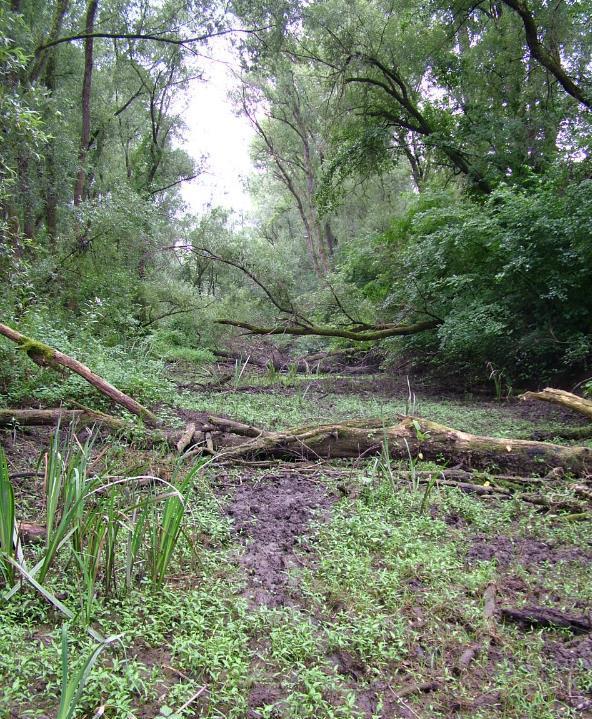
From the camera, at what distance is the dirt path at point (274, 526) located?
96.5 inches

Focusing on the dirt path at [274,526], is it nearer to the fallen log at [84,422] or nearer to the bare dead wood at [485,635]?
the bare dead wood at [485,635]

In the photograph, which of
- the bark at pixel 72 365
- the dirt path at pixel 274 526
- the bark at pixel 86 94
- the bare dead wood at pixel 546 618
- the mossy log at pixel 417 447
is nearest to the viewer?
the bare dead wood at pixel 546 618

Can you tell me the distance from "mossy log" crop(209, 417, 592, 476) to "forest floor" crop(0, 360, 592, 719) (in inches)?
23.5

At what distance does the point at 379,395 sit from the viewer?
30.6ft

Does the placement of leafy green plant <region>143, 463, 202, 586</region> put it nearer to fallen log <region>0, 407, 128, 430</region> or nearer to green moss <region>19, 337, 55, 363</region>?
fallen log <region>0, 407, 128, 430</region>

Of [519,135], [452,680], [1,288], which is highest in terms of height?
[519,135]

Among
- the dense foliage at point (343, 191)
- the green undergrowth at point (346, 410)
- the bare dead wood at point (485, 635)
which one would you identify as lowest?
the bare dead wood at point (485, 635)

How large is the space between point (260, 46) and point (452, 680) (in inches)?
413

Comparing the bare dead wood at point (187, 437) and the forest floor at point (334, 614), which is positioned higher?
the bare dead wood at point (187, 437)

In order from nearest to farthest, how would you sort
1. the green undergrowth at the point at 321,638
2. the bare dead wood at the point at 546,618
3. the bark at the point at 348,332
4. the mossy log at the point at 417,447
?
the green undergrowth at the point at 321,638 < the bare dead wood at the point at 546,618 < the mossy log at the point at 417,447 < the bark at the point at 348,332

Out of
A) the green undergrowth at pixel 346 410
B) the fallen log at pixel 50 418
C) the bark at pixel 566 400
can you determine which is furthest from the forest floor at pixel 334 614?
the green undergrowth at pixel 346 410

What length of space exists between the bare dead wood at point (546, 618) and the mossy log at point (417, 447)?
1.92m

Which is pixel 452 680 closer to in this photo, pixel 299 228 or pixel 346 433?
Result: pixel 346 433

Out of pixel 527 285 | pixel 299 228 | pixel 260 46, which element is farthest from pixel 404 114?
pixel 299 228
